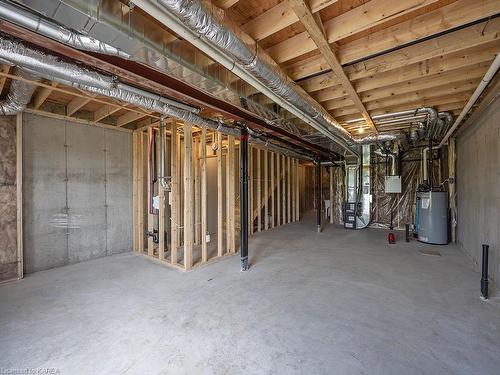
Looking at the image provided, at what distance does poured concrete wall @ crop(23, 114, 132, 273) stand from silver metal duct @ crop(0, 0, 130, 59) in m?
2.79

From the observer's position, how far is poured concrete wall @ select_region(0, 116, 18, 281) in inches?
120

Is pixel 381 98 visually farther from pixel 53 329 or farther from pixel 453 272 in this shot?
pixel 53 329

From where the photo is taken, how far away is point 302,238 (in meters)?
5.46

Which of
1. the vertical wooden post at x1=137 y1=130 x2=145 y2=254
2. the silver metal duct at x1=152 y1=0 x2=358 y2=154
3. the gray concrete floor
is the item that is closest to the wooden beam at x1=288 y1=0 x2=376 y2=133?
the silver metal duct at x1=152 y1=0 x2=358 y2=154

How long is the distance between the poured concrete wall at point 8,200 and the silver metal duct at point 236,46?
11.1 ft

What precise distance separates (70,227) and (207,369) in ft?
11.3

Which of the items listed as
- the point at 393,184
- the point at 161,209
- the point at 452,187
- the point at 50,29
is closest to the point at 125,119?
the point at 161,209

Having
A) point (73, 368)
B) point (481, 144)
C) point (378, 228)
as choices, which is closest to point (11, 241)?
point (73, 368)

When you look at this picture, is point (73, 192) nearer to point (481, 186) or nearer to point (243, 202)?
point (243, 202)

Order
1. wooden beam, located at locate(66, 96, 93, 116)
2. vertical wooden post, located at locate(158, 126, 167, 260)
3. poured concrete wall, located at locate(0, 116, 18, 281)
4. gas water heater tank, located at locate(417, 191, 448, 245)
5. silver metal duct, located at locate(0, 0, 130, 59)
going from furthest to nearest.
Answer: gas water heater tank, located at locate(417, 191, 448, 245), vertical wooden post, located at locate(158, 126, 167, 260), wooden beam, located at locate(66, 96, 93, 116), poured concrete wall, located at locate(0, 116, 18, 281), silver metal duct, located at locate(0, 0, 130, 59)

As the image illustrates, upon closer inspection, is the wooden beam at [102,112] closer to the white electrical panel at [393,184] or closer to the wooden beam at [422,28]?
the wooden beam at [422,28]

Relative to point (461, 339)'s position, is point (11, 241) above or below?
above

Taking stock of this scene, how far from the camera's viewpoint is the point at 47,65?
1.80 metres

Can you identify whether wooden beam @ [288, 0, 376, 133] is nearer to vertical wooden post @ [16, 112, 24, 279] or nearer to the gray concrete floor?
the gray concrete floor
